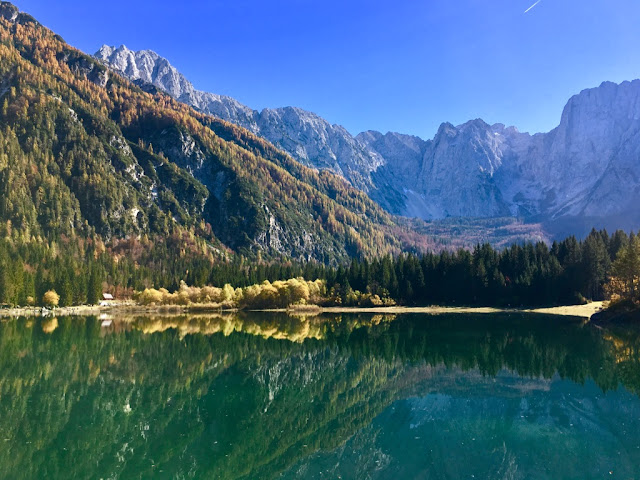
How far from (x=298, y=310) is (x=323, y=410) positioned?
101m

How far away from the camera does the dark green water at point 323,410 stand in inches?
874

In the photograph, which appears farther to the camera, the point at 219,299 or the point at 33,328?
the point at 219,299

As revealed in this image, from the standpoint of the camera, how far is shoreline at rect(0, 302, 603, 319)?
110 metres

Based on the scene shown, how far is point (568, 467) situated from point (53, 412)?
31328 millimetres

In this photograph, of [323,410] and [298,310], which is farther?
[298,310]

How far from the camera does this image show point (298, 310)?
132500mm

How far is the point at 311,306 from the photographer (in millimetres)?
135875

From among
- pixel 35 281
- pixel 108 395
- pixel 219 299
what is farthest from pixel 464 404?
pixel 35 281

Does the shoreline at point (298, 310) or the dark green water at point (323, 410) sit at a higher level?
the dark green water at point (323, 410)

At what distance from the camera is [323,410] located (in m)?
32.5

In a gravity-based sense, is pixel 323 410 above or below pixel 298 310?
above

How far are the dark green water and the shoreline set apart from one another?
53837 mm

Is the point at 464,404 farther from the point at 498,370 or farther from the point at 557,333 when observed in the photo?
the point at 557,333

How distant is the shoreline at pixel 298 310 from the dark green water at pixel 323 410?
53.8m
